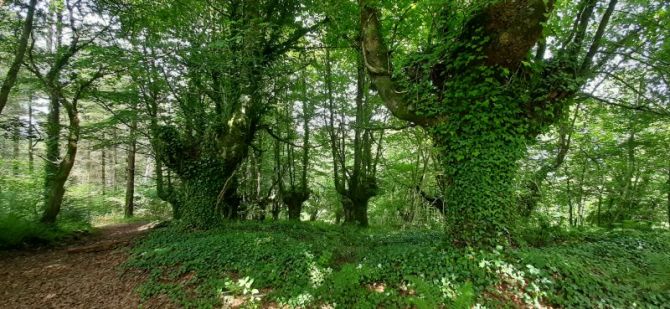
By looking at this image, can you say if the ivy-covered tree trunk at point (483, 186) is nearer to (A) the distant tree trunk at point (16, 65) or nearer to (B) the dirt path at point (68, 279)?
(B) the dirt path at point (68, 279)

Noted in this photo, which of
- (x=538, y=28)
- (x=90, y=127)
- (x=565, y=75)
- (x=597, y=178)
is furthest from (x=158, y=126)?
(x=597, y=178)

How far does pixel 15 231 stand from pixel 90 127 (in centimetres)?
303

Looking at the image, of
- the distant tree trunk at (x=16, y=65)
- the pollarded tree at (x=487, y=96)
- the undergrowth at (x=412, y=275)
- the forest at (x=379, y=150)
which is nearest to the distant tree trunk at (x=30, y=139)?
the forest at (x=379, y=150)

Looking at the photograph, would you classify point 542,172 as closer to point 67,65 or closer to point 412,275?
point 412,275

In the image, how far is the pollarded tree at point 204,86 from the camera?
7219 millimetres

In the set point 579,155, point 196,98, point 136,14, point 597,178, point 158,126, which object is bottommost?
point 597,178

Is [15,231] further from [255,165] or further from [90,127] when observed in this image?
[255,165]

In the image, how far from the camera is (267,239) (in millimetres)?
5801

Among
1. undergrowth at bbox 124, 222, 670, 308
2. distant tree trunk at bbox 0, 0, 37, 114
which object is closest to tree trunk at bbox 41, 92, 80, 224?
distant tree trunk at bbox 0, 0, 37, 114

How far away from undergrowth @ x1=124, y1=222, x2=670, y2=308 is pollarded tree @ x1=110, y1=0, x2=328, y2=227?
2335mm

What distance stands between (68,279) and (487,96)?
7.93 metres

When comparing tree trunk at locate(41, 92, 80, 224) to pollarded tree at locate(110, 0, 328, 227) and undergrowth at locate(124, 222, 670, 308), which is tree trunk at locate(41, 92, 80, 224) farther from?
undergrowth at locate(124, 222, 670, 308)

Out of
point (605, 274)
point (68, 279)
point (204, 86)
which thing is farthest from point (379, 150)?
point (68, 279)

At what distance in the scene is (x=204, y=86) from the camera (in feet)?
27.2
